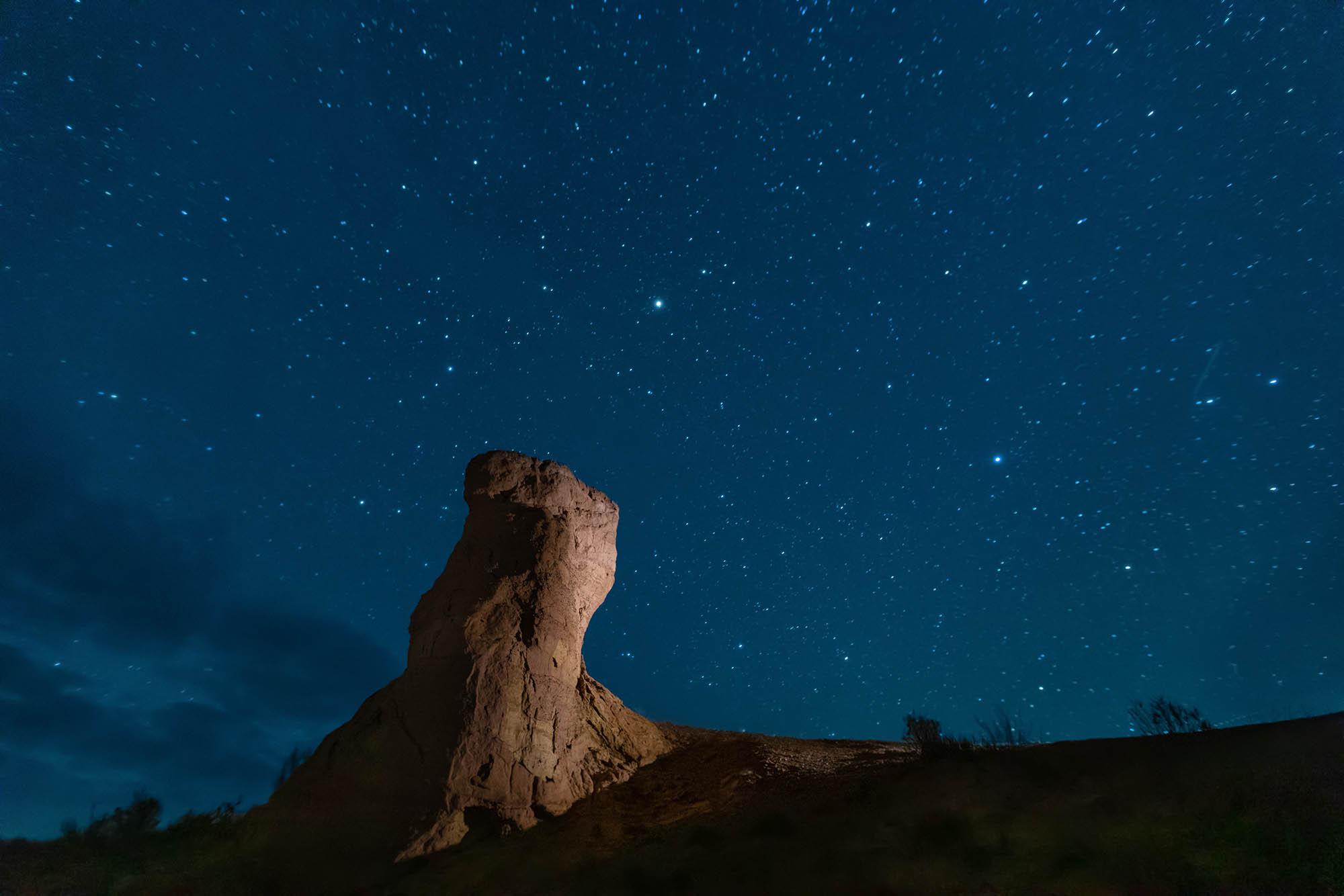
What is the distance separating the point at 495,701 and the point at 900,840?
6301 millimetres

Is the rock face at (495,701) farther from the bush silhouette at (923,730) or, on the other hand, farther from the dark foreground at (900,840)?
the bush silhouette at (923,730)

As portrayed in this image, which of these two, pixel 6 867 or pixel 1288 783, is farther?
pixel 6 867

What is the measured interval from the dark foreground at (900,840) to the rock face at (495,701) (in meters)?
0.54

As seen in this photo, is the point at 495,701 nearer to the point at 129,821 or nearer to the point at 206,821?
the point at 206,821

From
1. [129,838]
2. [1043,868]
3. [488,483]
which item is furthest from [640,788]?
[129,838]

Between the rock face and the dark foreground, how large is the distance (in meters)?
0.54

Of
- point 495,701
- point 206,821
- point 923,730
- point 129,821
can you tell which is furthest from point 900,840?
point 129,821

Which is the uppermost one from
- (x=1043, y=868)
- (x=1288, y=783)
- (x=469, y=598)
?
(x=469, y=598)

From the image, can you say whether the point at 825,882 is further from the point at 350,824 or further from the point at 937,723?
the point at 350,824

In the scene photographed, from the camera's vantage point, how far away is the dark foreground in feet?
18.4

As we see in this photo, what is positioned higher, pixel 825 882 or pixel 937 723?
pixel 937 723

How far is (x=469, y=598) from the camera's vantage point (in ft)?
35.7

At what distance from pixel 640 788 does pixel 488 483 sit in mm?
6251

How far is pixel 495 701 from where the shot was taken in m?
9.94
